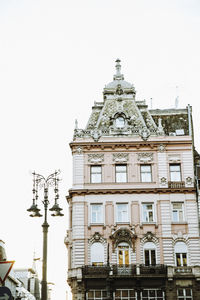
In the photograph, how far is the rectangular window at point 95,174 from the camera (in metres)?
44.3

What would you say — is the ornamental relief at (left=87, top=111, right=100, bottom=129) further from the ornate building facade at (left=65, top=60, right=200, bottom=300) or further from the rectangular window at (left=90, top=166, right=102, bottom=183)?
the rectangular window at (left=90, top=166, right=102, bottom=183)

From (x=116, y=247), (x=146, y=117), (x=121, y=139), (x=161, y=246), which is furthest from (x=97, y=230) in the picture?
(x=146, y=117)

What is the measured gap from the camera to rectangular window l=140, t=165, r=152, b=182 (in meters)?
44.4

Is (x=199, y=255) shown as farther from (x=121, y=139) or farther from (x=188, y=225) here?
(x=121, y=139)

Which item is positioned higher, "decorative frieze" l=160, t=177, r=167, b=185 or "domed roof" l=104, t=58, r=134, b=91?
"domed roof" l=104, t=58, r=134, b=91

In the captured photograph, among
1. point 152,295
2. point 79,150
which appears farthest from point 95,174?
point 152,295

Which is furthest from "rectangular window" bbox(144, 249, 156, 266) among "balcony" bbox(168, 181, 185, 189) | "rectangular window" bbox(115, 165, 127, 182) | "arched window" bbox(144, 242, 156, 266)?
"rectangular window" bbox(115, 165, 127, 182)

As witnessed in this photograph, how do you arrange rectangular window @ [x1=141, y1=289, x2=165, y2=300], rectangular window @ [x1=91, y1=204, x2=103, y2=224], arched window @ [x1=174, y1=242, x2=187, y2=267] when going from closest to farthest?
1. rectangular window @ [x1=141, y1=289, x2=165, y2=300]
2. arched window @ [x1=174, y1=242, x2=187, y2=267]
3. rectangular window @ [x1=91, y1=204, x2=103, y2=224]

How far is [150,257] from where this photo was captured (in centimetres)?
4188

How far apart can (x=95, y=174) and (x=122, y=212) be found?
4.16m

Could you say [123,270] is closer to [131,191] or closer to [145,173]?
[131,191]

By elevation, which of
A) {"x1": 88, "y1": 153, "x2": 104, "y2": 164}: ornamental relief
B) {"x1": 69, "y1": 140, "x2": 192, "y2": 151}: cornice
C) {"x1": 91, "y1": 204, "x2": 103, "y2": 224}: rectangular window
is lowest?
{"x1": 91, "y1": 204, "x2": 103, "y2": 224}: rectangular window

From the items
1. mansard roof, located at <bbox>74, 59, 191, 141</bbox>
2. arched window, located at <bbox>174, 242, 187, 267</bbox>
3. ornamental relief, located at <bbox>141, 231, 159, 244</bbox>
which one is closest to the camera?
arched window, located at <bbox>174, 242, 187, 267</bbox>

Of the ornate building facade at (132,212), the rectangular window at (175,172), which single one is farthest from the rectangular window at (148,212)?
the rectangular window at (175,172)
